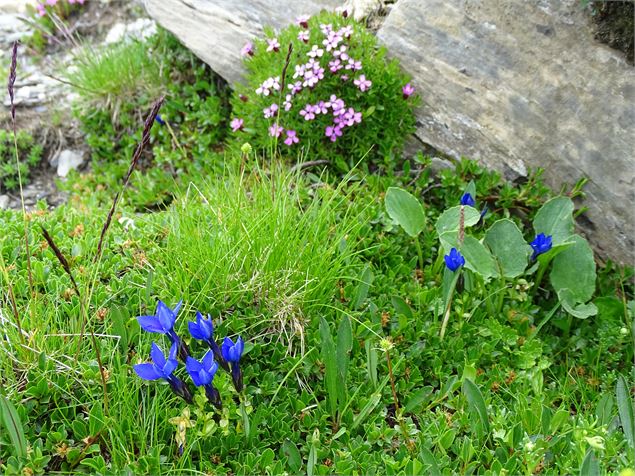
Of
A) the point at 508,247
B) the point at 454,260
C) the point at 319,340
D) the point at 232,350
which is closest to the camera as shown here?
the point at 232,350

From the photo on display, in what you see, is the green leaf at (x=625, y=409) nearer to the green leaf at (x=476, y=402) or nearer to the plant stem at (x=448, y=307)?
the green leaf at (x=476, y=402)

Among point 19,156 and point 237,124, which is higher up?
point 237,124

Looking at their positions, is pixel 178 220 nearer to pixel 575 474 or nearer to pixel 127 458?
pixel 127 458

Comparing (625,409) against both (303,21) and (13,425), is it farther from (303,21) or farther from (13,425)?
(303,21)

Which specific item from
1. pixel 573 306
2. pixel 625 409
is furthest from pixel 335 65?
pixel 625 409

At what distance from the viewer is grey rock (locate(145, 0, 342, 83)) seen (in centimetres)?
532

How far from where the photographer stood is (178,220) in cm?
366

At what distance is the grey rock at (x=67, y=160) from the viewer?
5.91 m

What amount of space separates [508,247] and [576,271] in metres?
0.47

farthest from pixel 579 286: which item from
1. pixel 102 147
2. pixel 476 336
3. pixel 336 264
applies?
pixel 102 147

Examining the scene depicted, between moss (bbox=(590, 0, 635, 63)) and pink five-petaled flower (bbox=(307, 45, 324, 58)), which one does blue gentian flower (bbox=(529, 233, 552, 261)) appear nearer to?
moss (bbox=(590, 0, 635, 63))

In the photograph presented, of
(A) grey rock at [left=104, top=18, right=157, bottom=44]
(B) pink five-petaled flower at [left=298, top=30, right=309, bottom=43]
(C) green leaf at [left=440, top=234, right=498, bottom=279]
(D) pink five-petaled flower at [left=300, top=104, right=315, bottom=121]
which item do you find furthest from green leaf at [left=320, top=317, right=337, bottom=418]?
(A) grey rock at [left=104, top=18, right=157, bottom=44]

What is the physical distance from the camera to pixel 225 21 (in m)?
5.43

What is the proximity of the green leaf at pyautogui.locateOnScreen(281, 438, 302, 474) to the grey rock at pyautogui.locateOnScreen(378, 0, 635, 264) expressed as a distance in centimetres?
253
